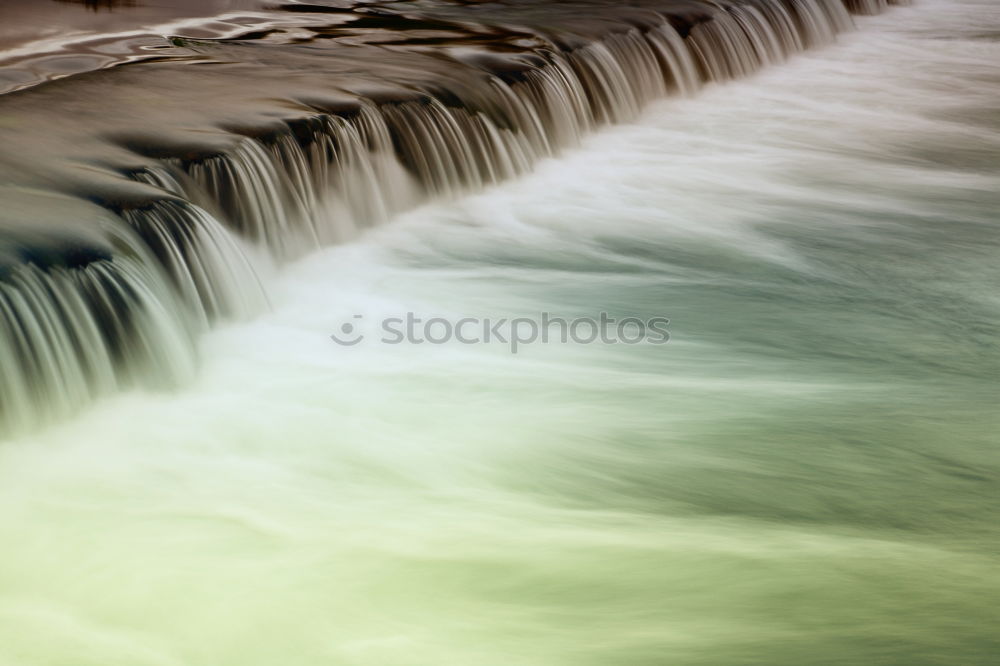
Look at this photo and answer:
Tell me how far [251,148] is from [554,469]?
1845 mm

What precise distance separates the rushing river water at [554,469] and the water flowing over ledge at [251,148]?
5.4 inches

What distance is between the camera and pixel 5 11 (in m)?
5.74

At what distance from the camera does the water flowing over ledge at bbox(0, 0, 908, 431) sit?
3.15 meters

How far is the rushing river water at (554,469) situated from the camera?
234cm

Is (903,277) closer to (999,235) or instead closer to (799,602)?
(999,235)

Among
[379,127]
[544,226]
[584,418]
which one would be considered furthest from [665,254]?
[584,418]

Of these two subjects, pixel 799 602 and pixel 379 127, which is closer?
pixel 799 602

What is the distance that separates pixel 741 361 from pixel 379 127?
1871 millimetres

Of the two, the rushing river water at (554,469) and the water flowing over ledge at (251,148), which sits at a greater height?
the water flowing over ledge at (251,148)

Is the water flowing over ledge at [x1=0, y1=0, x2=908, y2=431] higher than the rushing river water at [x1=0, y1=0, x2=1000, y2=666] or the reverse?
higher

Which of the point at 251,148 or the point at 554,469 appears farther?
the point at 251,148

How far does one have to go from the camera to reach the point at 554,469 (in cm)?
299

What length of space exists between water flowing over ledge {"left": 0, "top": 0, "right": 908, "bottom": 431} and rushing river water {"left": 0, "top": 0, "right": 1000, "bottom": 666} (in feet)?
0.45

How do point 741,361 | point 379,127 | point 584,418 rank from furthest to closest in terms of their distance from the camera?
point 379,127 < point 741,361 < point 584,418
